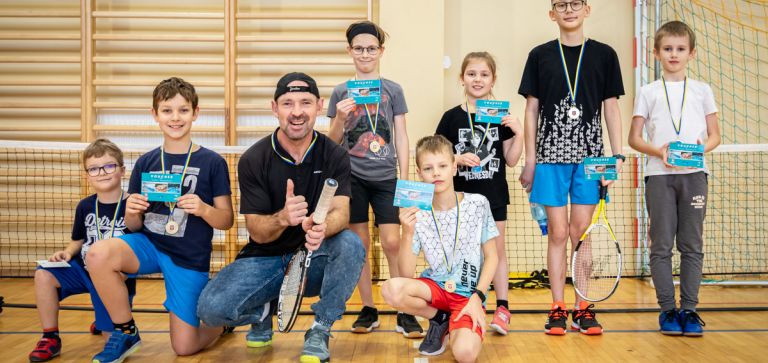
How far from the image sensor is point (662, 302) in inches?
167

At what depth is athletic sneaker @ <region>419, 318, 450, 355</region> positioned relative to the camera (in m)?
3.74

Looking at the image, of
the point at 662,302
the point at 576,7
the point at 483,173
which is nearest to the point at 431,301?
the point at 483,173

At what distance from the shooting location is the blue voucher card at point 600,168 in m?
4.10

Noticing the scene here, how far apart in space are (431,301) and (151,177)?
1685 millimetres

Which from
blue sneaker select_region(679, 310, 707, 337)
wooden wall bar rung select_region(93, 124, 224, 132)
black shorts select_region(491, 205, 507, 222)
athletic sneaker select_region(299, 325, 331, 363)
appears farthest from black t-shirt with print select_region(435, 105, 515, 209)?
wooden wall bar rung select_region(93, 124, 224, 132)

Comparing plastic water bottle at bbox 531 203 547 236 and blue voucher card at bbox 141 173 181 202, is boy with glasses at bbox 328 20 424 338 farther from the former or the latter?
blue voucher card at bbox 141 173 181 202

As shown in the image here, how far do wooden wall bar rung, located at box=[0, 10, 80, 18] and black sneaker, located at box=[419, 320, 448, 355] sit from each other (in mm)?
5061

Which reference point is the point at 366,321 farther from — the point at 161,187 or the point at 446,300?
the point at 161,187

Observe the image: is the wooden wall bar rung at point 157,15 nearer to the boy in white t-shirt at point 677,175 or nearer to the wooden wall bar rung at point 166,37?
the wooden wall bar rung at point 166,37

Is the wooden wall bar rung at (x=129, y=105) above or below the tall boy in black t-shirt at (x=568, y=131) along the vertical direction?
above

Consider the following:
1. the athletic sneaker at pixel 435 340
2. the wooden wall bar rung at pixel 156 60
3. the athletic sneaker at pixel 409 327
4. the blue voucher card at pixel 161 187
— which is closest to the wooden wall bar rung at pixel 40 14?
the wooden wall bar rung at pixel 156 60

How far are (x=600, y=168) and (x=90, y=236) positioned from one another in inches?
122

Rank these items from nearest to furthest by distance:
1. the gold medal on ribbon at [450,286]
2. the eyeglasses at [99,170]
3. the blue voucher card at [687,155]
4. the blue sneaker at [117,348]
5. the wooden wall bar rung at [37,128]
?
the blue sneaker at [117,348] → the gold medal on ribbon at [450,286] → the eyeglasses at [99,170] → the blue voucher card at [687,155] → the wooden wall bar rung at [37,128]

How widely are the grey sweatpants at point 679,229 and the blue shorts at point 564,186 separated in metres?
0.42
